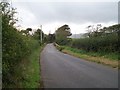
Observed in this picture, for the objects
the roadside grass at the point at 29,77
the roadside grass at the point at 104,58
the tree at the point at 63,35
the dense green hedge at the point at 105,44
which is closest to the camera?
the roadside grass at the point at 29,77

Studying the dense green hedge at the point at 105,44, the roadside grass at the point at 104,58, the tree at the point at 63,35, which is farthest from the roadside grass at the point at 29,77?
the tree at the point at 63,35

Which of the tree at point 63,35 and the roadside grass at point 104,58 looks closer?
the roadside grass at point 104,58

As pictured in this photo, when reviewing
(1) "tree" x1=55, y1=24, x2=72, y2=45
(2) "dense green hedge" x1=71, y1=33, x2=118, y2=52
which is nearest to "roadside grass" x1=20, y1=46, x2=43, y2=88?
(2) "dense green hedge" x1=71, y1=33, x2=118, y2=52

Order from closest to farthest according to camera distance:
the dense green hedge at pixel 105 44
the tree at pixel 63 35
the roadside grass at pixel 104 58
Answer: the roadside grass at pixel 104 58 → the dense green hedge at pixel 105 44 → the tree at pixel 63 35

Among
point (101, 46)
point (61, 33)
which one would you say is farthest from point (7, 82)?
point (61, 33)

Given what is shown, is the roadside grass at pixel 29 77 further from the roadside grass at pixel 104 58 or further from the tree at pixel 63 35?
the tree at pixel 63 35

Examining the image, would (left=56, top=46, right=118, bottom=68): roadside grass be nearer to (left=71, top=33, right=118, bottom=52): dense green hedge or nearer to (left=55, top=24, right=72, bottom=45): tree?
(left=71, top=33, right=118, bottom=52): dense green hedge

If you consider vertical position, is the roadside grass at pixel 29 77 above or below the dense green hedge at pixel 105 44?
below

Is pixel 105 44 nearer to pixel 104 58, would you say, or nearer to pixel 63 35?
pixel 104 58

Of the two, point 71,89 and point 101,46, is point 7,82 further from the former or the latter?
point 101,46

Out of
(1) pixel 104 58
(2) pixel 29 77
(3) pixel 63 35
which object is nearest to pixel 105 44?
(1) pixel 104 58

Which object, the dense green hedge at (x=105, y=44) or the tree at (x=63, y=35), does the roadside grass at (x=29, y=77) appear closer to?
the dense green hedge at (x=105, y=44)

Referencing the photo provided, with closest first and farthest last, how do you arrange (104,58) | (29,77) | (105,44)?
(29,77) < (104,58) < (105,44)

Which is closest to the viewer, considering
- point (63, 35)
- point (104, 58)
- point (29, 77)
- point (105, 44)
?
point (29, 77)
